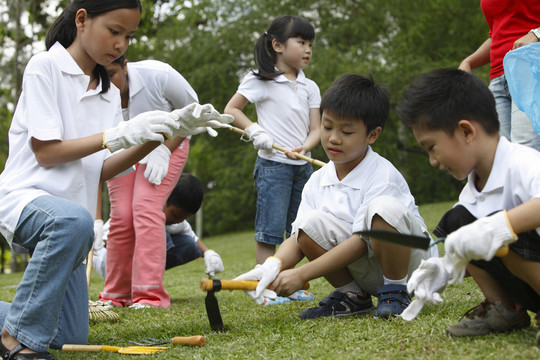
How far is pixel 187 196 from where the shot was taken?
4.22 m

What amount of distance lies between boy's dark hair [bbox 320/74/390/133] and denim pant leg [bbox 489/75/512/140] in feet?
2.68

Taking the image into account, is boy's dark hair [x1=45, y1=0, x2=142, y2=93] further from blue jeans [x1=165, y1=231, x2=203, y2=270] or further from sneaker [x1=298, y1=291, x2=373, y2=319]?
blue jeans [x1=165, y1=231, x2=203, y2=270]

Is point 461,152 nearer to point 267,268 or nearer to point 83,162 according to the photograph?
point 267,268

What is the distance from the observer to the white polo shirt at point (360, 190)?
2650 millimetres

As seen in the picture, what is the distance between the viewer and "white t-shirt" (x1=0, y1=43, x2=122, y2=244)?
231 cm

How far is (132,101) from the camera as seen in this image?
364 cm

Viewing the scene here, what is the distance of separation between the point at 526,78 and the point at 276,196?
151 centimetres

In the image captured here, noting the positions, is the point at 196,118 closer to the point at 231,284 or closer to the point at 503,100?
the point at 231,284

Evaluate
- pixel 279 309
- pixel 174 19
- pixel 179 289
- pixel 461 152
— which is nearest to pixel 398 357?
pixel 461 152

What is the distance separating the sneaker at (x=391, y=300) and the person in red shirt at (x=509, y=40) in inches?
44.6

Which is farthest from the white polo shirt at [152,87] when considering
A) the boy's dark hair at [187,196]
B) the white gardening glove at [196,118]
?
the white gardening glove at [196,118]

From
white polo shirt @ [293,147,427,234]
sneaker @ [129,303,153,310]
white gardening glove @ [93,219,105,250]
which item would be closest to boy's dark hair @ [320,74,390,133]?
white polo shirt @ [293,147,427,234]

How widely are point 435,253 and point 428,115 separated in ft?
3.00

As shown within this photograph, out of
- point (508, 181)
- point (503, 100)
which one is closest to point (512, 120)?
point (503, 100)
